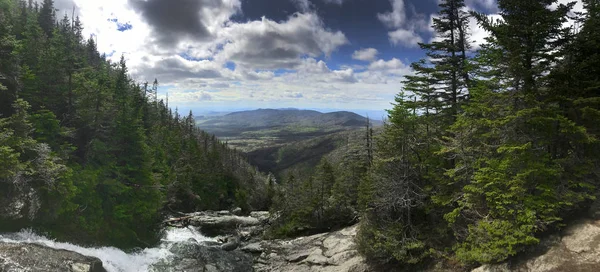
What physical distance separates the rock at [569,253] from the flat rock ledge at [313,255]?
36.8 ft

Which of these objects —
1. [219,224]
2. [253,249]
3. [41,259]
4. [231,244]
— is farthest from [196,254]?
[41,259]

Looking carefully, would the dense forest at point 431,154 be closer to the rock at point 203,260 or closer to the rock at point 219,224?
the rock at point 203,260

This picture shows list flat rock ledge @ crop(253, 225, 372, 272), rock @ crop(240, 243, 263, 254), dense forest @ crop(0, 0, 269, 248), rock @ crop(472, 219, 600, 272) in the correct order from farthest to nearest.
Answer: rock @ crop(240, 243, 263, 254) < flat rock ledge @ crop(253, 225, 372, 272) < dense forest @ crop(0, 0, 269, 248) < rock @ crop(472, 219, 600, 272)

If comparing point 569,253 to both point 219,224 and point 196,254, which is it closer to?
point 196,254

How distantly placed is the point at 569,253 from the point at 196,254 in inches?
1302

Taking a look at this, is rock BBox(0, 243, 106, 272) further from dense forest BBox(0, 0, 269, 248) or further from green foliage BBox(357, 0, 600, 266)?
green foliage BBox(357, 0, 600, 266)

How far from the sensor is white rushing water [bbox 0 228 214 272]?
21219 mm

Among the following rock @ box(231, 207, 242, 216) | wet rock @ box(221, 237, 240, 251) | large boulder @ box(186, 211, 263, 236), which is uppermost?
wet rock @ box(221, 237, 240, 251)

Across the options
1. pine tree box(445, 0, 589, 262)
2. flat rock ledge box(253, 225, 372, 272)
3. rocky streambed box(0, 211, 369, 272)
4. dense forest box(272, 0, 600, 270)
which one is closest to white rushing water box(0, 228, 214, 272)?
rocky streambed box(0, 211, 369, 272)

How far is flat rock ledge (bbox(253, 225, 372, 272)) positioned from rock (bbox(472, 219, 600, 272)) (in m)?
11.2

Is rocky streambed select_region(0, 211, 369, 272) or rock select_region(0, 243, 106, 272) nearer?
rock select_region(0, 243, 106, 272)

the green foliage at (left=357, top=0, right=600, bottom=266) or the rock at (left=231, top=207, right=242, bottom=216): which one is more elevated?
the green foliage at (left=357, top=0, right=600, bottom=266)

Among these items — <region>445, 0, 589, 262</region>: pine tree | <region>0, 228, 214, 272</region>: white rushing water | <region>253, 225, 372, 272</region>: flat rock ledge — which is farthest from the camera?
<region>253, 225, 372, 272</region>: flat rock ledge

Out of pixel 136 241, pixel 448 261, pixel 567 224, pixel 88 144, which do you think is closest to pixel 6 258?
pixel 88 144
